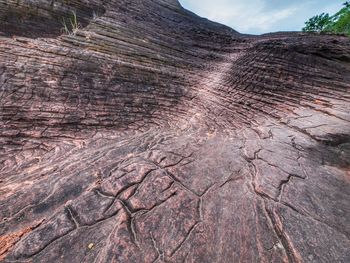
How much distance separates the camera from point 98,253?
4.53 feet

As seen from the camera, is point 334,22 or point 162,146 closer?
point 162,146

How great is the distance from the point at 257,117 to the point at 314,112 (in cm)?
75

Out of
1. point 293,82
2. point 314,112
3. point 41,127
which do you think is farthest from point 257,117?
point 41,127

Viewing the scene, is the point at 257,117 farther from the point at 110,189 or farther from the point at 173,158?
the point at 110,189

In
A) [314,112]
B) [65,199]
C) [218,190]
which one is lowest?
[65,199]

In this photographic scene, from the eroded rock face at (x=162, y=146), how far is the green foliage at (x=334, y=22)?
623cm

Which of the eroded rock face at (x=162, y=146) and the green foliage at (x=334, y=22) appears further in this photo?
the green foliage at (x=334, y=22)

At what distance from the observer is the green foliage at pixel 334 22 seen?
9336 mm

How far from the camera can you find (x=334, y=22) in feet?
34.7

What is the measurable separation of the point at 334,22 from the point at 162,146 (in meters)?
12.7

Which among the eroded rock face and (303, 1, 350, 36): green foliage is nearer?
the eroded rock face

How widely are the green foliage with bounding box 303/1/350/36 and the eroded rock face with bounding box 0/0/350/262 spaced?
6227 mm

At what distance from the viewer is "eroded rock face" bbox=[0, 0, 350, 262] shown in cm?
149

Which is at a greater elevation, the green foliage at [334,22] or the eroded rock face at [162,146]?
the green foliage at [334,22]
